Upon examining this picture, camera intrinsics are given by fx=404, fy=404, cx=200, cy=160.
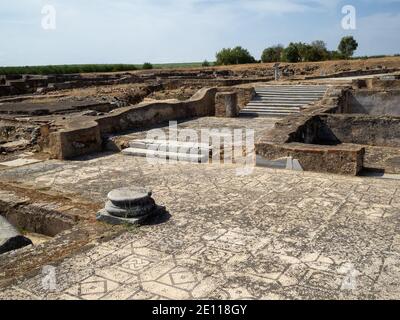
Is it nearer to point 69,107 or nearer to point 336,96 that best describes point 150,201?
point 336,96

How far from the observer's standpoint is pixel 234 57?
54281 millimetres

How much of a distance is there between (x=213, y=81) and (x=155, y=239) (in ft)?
54.3

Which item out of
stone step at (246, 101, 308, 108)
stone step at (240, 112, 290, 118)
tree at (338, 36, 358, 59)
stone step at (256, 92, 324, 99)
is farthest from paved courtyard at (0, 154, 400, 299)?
tree at (338, 36, 358, 59)

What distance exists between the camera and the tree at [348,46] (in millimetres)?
58562

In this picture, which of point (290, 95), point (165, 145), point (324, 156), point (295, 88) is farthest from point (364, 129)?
point (295, 88)

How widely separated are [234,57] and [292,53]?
27.8 feet

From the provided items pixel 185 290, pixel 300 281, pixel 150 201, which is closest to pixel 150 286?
pixel 185 290

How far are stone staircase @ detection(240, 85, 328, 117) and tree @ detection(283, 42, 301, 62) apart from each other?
120 feet

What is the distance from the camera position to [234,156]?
7.55 metres

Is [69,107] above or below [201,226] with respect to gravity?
above

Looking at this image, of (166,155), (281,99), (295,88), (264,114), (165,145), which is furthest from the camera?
(295,88)

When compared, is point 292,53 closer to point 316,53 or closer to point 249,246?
point 316,53

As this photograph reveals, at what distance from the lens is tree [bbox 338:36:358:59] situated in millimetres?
58562

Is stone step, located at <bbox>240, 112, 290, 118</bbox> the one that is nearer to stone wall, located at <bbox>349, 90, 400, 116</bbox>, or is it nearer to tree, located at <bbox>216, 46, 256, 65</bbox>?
stone wall, located at <bbox>349, 90, 400, 116</bbox>
